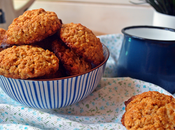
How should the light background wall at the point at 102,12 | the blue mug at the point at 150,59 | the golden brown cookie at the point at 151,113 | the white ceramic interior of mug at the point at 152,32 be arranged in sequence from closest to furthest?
the golden brown cookie at the point at 151,113 < the blue mug at the point at 150,59 < the white ceramic interior of mug at the point at 152,32 < the light background wall at the point at 102,12

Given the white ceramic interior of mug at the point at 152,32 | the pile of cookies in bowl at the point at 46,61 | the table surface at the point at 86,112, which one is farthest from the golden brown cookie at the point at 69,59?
the white ceramic interior of mug at the point at 152,32

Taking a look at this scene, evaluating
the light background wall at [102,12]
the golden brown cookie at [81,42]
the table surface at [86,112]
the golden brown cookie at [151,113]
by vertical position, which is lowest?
the table surface at [86,112]

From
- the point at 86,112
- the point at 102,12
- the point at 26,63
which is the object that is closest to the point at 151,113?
the point at 86,112

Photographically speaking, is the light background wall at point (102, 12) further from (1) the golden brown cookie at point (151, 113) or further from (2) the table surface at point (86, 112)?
(1) the golden brown cookie at point (151, 113)

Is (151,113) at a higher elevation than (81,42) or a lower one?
lower

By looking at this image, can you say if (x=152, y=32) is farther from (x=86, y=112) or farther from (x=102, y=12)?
(x=102, y=12)

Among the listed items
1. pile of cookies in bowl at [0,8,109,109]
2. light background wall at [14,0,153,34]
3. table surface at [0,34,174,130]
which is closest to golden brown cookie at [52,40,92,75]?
pile of cookies in bowl at [0,8,109,109]
